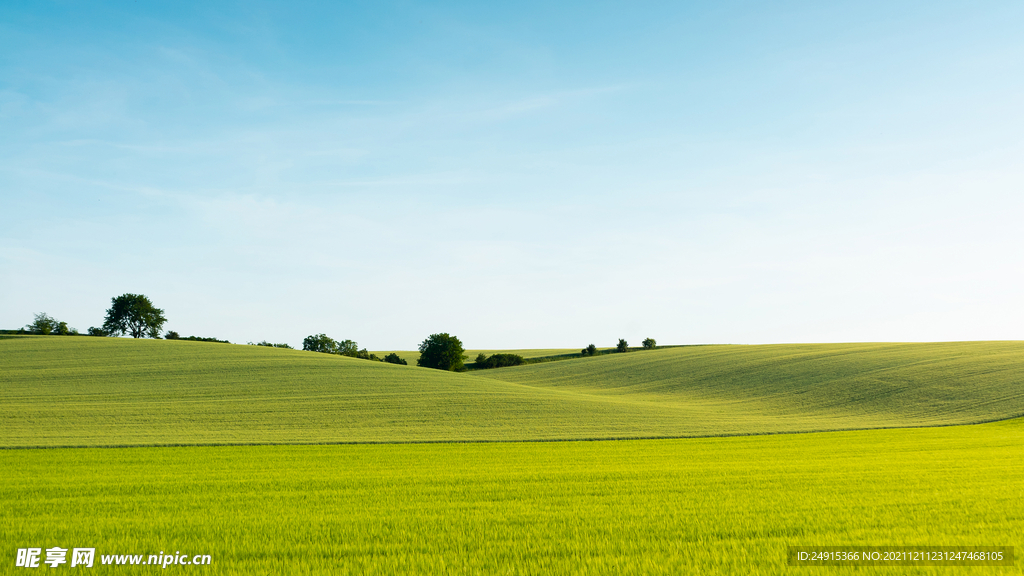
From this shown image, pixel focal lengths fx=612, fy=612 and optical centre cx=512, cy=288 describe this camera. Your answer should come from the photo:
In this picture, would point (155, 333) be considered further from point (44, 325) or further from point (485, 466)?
point (485, 466)

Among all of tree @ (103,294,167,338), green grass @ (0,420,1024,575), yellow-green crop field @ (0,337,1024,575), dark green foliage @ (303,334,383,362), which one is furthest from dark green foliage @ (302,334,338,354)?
green grass @ (0,420,1024,575)

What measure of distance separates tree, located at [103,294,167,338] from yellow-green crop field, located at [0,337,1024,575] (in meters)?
26.5

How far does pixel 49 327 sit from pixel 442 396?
5590 centimetres

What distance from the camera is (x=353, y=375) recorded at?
1406 inches

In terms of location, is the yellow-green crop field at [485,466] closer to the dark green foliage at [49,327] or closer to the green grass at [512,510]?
the green grass at [512,510]

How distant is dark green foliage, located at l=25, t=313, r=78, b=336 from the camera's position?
63.0m

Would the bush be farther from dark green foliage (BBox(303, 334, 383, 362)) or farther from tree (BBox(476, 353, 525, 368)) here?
tree (BBox(476, 353, 525, 368))

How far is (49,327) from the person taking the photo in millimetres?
63906

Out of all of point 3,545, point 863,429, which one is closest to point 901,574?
point 3,545

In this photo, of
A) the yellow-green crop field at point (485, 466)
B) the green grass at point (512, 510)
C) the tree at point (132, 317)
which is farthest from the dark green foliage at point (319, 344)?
the green grass at point (512, 510)

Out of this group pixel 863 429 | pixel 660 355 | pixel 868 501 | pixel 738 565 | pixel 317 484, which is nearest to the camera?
pixel 738 565

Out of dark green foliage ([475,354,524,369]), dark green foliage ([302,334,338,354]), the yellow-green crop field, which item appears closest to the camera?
the yellow-green crop field

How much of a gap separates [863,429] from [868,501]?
1812cm

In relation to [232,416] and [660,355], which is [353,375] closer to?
[232,416]
